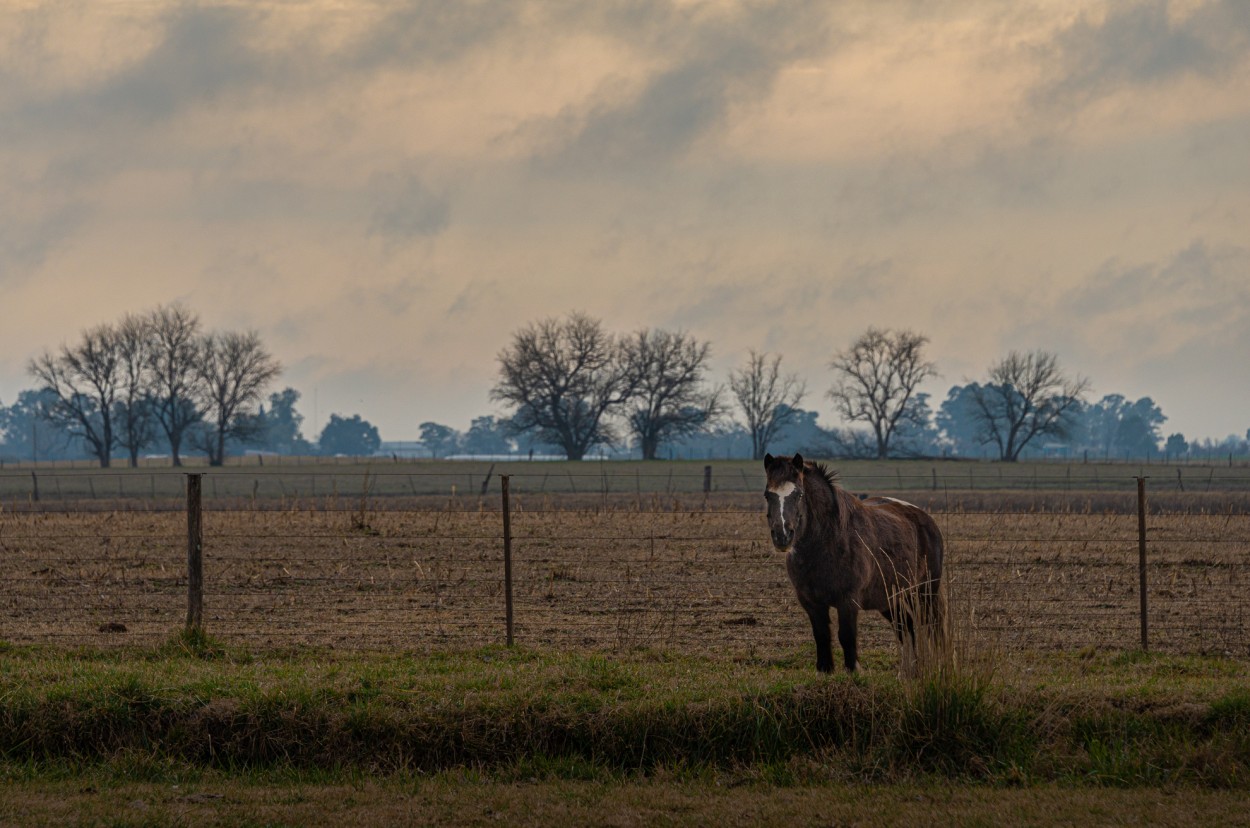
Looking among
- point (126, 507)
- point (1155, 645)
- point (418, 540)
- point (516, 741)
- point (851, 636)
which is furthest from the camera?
point (126, 507)

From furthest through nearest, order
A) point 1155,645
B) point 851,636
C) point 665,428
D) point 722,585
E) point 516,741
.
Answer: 1. point 665,428
2. point 722,585
3. point 1155,645
4. point 851,636
5. point 516,741

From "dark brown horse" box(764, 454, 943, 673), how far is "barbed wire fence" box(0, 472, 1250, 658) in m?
0.61

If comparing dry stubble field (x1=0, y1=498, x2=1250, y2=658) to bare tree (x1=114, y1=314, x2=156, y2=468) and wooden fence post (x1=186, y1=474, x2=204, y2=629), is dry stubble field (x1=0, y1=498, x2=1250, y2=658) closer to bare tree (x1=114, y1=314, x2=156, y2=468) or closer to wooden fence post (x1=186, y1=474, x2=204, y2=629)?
wooden fence post (x1=186, y1=474, x2=204, y2=629)

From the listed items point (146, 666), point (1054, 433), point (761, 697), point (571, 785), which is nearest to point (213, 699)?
point (146, 666)

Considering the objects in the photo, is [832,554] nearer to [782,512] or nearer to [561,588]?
[782,512]

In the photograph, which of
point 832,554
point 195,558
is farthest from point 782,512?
point 195,558

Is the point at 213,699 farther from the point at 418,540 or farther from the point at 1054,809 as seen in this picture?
the point at 418,540

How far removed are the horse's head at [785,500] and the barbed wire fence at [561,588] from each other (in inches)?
46.2

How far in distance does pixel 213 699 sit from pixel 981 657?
5.45 m

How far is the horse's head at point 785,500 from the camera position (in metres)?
8.68

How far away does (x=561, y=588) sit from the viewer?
50.2 feet

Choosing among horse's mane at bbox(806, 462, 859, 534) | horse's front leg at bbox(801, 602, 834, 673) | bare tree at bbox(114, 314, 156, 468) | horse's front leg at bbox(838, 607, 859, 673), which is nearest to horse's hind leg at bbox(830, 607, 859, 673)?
horse's front leg at bbox(838, 607, 859, 673)

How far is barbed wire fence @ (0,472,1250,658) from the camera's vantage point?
11.7 meters

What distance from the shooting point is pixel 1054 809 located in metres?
6.66
